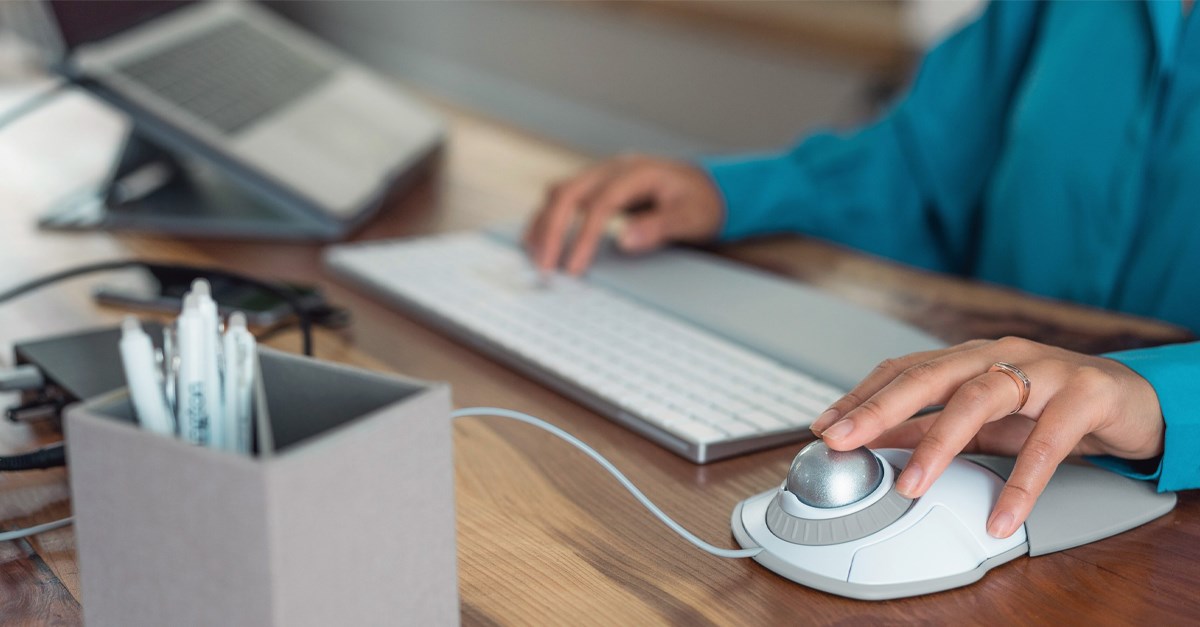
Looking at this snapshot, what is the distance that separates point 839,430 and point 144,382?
0.93 feet

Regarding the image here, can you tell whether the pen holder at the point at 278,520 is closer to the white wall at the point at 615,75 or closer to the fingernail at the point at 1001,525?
the fingernail at the point at 1001,525

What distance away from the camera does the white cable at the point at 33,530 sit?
52cm

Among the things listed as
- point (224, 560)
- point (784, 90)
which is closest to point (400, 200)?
point (224, 560)

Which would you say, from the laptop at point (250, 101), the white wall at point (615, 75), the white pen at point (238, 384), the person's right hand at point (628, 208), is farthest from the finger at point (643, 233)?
the white wall at point (615, 75)

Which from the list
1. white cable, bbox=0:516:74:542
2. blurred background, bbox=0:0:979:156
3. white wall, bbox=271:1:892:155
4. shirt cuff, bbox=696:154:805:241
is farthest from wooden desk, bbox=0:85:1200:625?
white wall, bbox=271:1:892:155

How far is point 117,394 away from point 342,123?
2.84ft

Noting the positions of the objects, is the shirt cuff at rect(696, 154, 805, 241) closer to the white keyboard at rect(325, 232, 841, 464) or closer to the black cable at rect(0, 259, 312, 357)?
the white keyboard at rect(325, 232, 841, 464)

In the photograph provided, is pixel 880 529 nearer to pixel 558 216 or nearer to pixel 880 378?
pixel 880 378

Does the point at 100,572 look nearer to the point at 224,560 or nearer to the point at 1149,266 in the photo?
the point at 224,560

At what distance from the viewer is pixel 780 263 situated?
1006mm

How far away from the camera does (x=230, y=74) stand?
116 cm

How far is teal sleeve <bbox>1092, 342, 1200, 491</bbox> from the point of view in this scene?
550 mm

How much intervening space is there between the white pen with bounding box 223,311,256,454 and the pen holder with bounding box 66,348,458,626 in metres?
0.03

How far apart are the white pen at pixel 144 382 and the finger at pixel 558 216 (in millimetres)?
552
